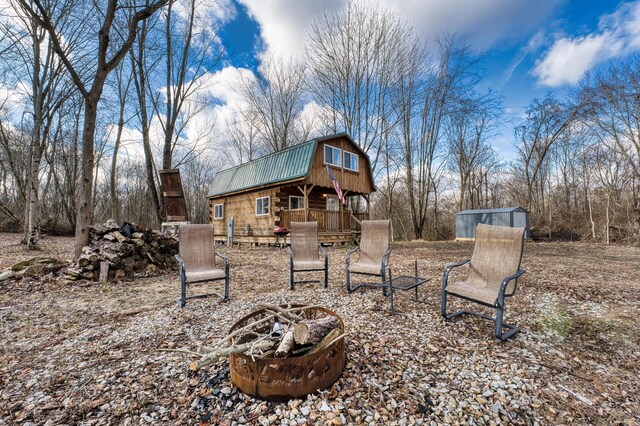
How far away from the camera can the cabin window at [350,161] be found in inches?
544

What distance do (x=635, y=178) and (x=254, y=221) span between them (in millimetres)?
18109

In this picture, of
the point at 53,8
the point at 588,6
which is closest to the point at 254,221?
the point at 53,8

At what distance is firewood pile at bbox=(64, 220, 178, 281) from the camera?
516cm

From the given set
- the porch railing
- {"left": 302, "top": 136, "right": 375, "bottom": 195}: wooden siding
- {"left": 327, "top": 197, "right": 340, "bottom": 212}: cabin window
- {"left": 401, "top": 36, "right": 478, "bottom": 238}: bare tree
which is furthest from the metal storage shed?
{"left": 327, "top": 197, "right": 340, "bottom": 212}: cabin window

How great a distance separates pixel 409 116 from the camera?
16.2m

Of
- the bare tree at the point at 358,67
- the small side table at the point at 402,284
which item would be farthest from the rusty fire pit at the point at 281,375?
the bare tree at the point at 358,67

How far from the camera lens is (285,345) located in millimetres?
1880

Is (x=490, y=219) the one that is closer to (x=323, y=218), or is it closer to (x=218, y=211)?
(x=323, y=218)

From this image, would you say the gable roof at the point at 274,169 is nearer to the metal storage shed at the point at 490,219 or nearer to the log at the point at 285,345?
the metal storage shed at the point at 490,219

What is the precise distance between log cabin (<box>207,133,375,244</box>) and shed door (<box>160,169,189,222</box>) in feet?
11.9

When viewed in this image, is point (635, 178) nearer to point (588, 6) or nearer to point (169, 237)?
point (588, 6)

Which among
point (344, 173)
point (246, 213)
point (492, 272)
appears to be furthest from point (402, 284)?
point (246, 213)

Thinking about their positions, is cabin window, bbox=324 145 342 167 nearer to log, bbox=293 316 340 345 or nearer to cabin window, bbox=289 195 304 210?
cabin window, bbox=289 195 304 210

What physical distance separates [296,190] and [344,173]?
262 cm
